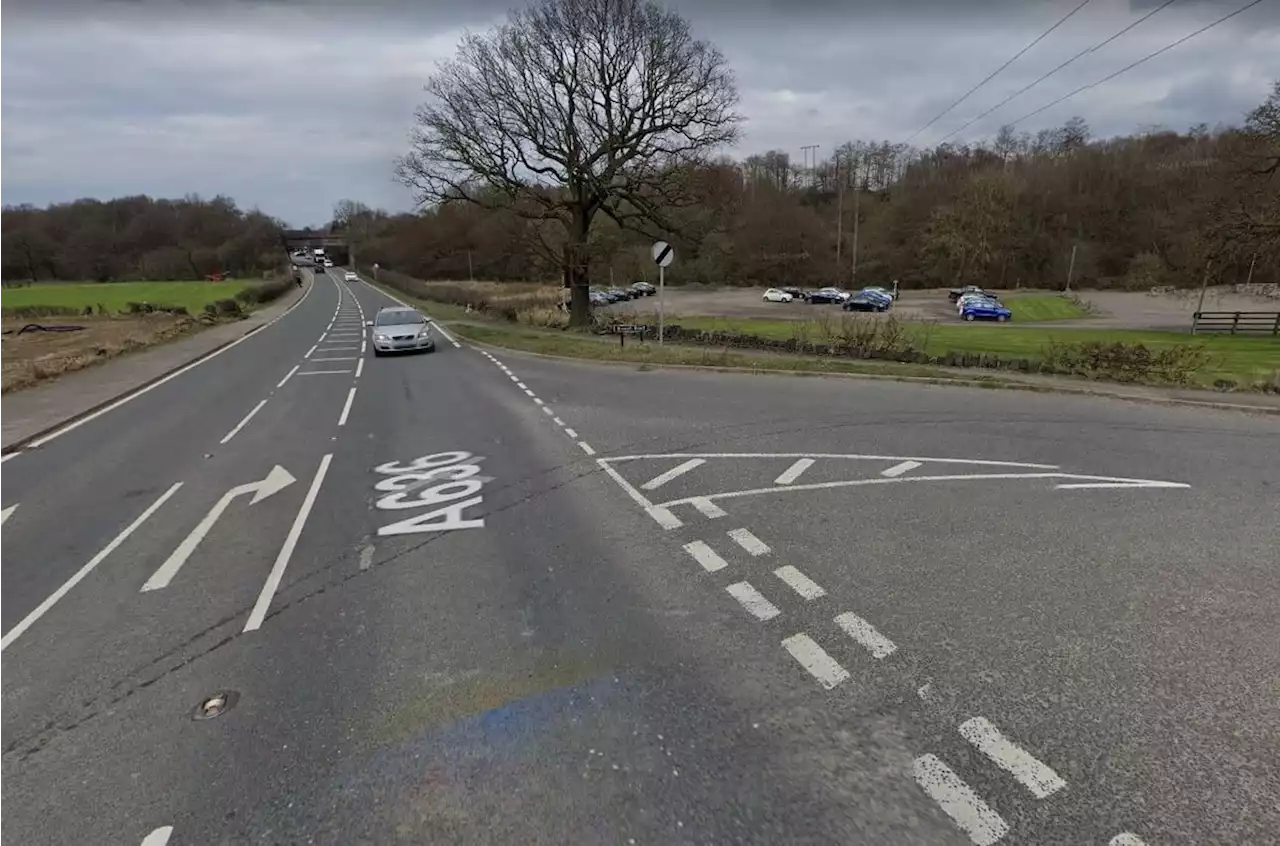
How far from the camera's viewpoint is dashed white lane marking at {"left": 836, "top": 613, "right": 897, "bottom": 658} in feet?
12.2

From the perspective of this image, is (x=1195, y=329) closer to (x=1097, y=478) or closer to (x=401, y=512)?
(x=1097, y=478)

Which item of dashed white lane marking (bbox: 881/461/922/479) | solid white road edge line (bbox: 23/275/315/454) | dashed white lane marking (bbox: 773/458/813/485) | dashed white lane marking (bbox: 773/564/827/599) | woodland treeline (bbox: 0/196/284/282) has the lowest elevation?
solid white road edge line (bbox: 23/275/315/454)

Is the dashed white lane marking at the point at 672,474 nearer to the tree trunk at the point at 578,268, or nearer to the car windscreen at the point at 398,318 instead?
the car windscreen at the point at 398,318

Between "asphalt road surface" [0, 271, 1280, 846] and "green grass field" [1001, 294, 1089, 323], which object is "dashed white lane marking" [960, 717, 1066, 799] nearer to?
"asphalt road surface" [0, 271, 1280, 846]

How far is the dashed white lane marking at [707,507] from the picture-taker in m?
5.98

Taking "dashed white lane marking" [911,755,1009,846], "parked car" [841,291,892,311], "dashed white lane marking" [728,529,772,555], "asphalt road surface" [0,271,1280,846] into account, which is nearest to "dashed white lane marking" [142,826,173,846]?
"asphalt road surface" [0,271,1280,846]

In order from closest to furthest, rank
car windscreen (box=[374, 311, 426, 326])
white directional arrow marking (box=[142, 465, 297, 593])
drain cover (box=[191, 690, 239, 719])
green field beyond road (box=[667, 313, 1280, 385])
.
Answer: drain cover (box=[191, 690, 239, 719]), white directional arrow marking (box=[142, 465, 297, 593]), green field beyond road (box=[667, 313, 1280, 385]), car windscreen (box=[374, 311, 426, 326])

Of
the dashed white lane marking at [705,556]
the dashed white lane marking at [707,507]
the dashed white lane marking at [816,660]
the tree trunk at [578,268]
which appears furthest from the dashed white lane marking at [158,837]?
the tree trunk at [578,268]

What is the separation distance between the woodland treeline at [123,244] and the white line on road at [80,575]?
109804 millimetres

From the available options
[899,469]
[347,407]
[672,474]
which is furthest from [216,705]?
[347,407]

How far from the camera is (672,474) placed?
7297mm

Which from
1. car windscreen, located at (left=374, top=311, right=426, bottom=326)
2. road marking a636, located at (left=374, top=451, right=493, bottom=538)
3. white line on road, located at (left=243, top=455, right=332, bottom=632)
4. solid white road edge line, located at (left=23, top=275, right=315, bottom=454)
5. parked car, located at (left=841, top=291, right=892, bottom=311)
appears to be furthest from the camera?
parked car, located at (left=841, top=291, right=892, bottom=311)

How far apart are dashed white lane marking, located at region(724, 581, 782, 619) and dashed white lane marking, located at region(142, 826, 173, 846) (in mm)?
3155

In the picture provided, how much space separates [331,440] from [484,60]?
19.2 metres
